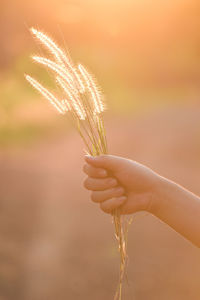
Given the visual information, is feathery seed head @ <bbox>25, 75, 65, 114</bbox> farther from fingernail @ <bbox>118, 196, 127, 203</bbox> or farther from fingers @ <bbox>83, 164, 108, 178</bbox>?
fingernail @ <bbox>118, 196, 127, 203</bbox>

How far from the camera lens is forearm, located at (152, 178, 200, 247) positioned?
6.08 feet

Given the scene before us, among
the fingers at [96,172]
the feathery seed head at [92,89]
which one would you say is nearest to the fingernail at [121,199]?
the fingers at [96,172]

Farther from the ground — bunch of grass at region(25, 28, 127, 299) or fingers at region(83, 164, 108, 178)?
bunch of grass at region(25, 28, 127, 299)

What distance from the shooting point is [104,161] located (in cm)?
172

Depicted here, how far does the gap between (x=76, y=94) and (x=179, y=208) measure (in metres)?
0.68

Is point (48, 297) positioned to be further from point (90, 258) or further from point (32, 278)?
point (90, 258)

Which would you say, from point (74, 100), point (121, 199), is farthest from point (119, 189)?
point (74, 100)

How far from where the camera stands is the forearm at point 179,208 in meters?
1.85

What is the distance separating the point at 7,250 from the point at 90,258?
92 centimetres

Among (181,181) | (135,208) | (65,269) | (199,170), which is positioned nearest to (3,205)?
(65,269)

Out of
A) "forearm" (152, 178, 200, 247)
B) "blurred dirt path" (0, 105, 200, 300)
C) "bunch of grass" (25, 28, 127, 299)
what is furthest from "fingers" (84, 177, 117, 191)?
"blurred dirt path" (0, 105, 200, 300)

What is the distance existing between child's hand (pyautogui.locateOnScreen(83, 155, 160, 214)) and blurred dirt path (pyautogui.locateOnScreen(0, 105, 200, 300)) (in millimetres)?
1831

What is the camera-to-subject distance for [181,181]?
630 centimetres

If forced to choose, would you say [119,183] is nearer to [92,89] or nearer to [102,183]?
[102,183]
